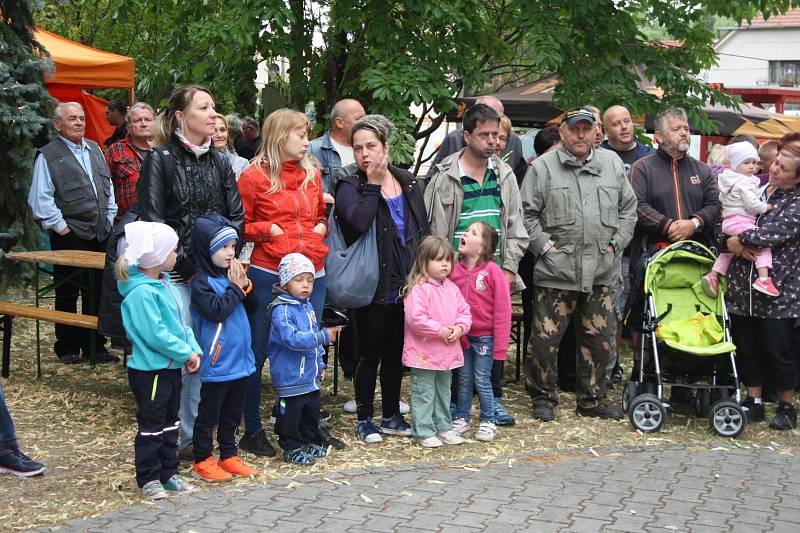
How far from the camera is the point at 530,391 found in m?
8.02

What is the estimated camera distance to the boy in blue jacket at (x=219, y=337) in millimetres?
5934

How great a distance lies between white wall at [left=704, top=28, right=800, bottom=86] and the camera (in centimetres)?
5216

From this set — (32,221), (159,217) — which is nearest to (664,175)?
(159,217)

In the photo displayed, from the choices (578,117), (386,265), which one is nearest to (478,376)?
(386,265)

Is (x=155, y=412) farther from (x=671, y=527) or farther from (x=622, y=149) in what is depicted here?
(x=622, y=149)

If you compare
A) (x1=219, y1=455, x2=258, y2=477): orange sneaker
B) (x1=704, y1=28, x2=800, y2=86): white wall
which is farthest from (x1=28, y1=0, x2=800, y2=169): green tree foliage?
(x1=704, y1=28, x2=800, y2=86): white wall

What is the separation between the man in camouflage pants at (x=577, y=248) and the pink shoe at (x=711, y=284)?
65 centimetres

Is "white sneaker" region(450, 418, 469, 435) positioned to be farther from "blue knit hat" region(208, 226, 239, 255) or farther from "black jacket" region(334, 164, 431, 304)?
"blue knit hat" region(208, 226, 239, 255)

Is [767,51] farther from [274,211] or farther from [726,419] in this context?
[274,211]

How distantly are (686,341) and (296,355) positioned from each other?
2952 mm

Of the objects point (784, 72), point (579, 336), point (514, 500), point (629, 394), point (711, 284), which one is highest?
point (784, 72)

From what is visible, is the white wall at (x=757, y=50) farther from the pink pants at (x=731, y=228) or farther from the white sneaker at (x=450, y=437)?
the white sneaker at (x=450, y=437)

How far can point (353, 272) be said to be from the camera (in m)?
6.84

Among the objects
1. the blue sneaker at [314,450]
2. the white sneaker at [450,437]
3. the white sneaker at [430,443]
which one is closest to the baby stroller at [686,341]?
the white sneaker at [450,437]
